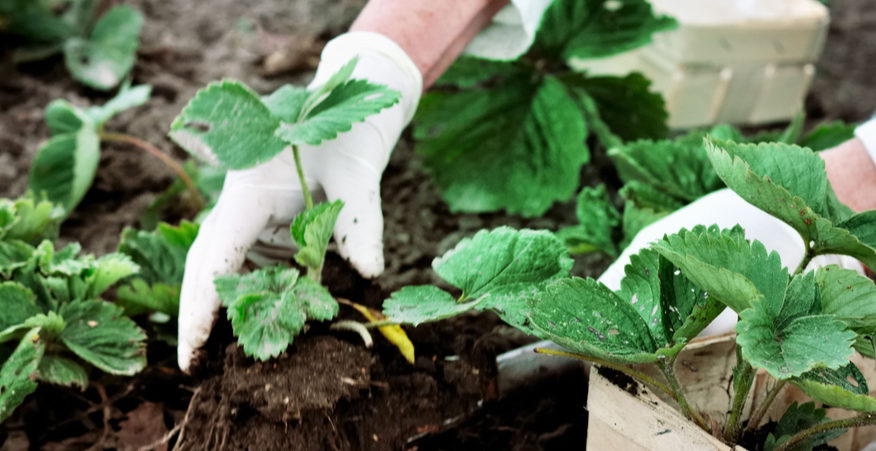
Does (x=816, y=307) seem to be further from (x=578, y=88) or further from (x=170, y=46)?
(x=170, y=46)

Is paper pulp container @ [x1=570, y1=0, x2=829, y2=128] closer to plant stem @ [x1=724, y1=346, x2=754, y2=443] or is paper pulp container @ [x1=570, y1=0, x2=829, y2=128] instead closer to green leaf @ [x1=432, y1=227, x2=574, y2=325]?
green leaf @ [x1=432, y1=227, x2=574, y2=325]

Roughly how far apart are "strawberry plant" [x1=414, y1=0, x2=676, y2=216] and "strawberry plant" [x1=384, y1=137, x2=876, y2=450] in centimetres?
65

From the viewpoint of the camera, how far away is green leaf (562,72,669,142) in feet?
4.81

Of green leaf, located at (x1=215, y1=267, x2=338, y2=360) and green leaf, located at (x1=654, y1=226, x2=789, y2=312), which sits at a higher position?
green leaf, located at (x1=654, y1=226, x2=789, y2=312)

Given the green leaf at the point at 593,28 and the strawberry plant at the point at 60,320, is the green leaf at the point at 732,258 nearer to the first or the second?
the strawberry plant at the point at 60,320

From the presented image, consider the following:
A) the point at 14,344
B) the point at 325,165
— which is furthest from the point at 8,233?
the point at 325,165

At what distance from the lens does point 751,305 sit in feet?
1.94

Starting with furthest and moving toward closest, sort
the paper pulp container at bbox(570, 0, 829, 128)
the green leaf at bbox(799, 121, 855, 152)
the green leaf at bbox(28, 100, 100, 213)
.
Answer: the paper pulp container at bbox(570, 0, 829, 128), the green leaf at bbox(28, 100, 100, 213), the green leaf at bbox(799, 121, 855, 152)

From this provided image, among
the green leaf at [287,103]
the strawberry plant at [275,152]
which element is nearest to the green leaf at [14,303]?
the strawberry plant at [275,152]

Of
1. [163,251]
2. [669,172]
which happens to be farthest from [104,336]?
[669,172]

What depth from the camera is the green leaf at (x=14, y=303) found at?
91 centimetres

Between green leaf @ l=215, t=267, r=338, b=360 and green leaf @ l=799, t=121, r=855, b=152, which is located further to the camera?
green leaf @ l=799, t=121, r=855, b=152

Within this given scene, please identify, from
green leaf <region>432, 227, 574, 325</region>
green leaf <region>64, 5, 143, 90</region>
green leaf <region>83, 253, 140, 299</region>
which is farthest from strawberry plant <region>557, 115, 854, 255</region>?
green leaf <region>64, 5, 143, 90</region>

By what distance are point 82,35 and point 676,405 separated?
177cm
